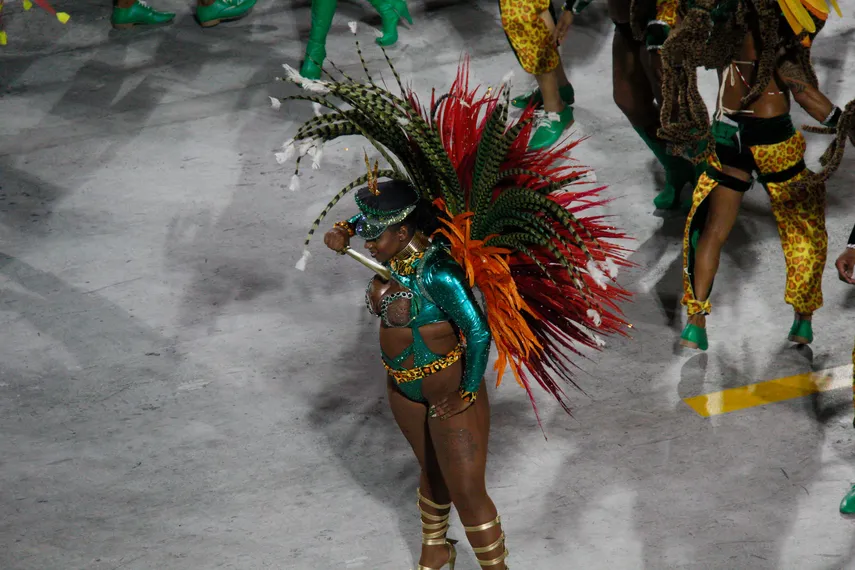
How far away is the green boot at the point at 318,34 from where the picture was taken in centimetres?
781

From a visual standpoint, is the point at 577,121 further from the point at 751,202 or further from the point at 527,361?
the point at 527,361

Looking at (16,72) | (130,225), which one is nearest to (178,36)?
(16,72)

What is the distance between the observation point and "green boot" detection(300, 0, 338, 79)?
7.81 meters

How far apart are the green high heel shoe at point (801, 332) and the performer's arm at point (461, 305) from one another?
7.35 feet

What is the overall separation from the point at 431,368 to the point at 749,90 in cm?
203

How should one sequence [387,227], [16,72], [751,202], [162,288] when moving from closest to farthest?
[387,227] < [162,288] < [751,202] < [16,72]

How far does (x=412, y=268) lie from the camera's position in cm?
358

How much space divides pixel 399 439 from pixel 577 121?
3.12m

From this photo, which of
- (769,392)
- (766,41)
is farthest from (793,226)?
(766,41)

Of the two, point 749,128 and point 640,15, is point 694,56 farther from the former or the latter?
point 640,15

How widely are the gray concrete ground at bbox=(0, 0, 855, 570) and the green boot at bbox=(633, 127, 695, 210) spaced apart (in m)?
0.11

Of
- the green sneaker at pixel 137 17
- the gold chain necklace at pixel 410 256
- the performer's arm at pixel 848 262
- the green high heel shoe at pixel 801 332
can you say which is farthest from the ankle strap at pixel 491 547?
the green sneaker at pixel 137 17

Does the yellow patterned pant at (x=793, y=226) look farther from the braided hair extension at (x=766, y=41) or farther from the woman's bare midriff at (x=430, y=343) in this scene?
the woman's bare midriff at (x=430, y=343)

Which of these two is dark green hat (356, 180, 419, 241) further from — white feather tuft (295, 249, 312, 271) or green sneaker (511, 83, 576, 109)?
green sneaker (511, 83, 576, 109)
